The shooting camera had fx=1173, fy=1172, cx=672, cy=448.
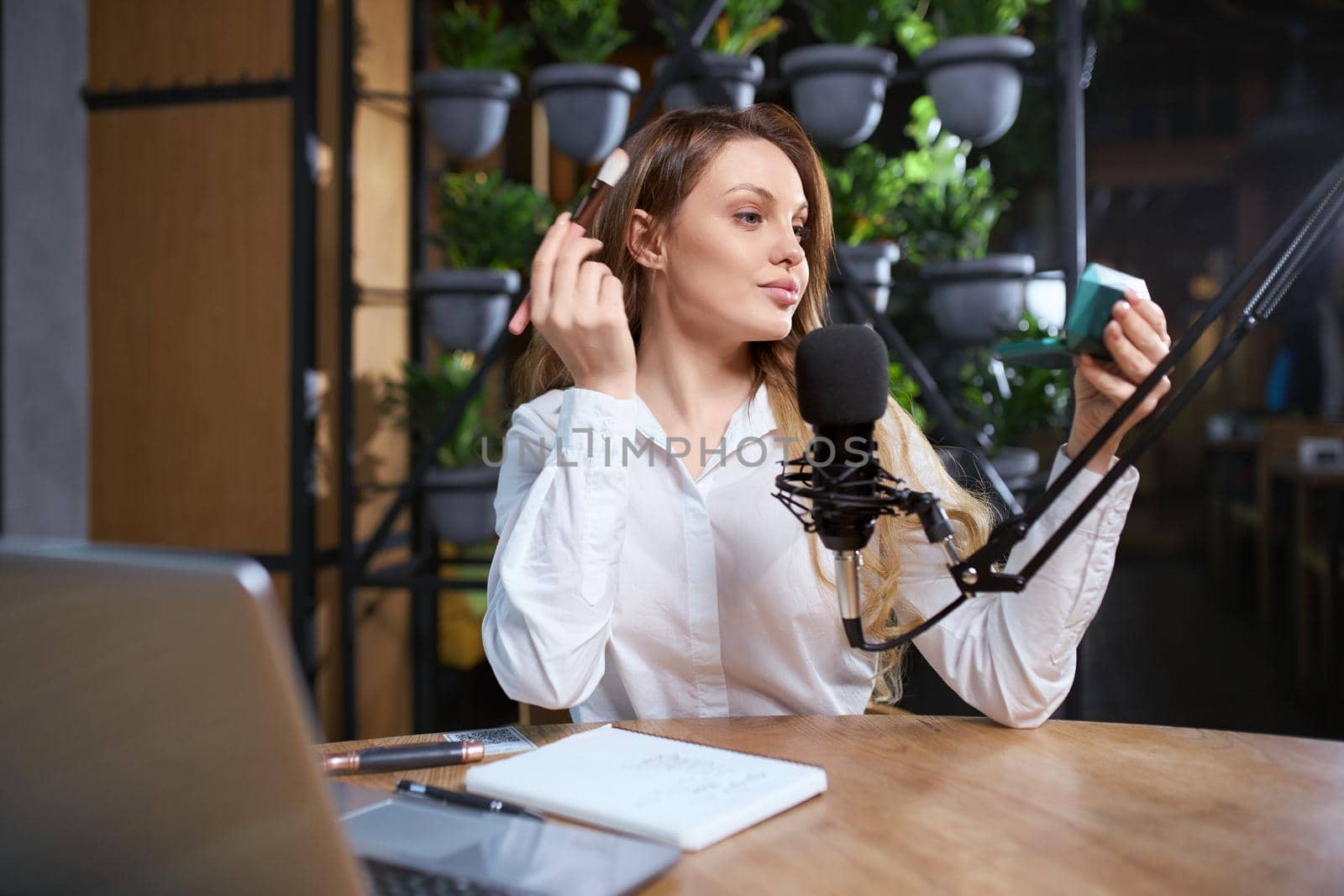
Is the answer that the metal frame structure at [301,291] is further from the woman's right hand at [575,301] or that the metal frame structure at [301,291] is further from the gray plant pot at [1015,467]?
the woman's right hand at [575,301]

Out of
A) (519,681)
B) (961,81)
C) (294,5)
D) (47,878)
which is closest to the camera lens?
(47,878)

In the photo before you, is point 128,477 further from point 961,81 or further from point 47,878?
point 47,878

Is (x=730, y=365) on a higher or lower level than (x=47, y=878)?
higher

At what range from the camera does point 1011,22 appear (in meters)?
2.53

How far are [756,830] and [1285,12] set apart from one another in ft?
31.6

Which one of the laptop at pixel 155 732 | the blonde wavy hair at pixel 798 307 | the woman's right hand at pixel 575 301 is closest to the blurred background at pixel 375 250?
the blonde wavy hair at pixel 798 307

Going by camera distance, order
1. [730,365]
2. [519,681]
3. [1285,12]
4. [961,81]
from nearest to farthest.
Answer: [519,681], [730,365], [961,81], [1285,12]

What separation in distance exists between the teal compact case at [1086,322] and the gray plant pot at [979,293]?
1.53 meters

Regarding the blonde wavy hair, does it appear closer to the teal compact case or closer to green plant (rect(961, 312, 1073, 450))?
the teal compact case

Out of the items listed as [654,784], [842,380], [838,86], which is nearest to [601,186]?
[842,380]

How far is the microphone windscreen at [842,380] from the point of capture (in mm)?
937

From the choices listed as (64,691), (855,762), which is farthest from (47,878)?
(855,762)

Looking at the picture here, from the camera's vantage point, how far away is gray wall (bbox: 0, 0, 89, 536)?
2986 mm

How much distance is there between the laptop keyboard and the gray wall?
8.82 feet
